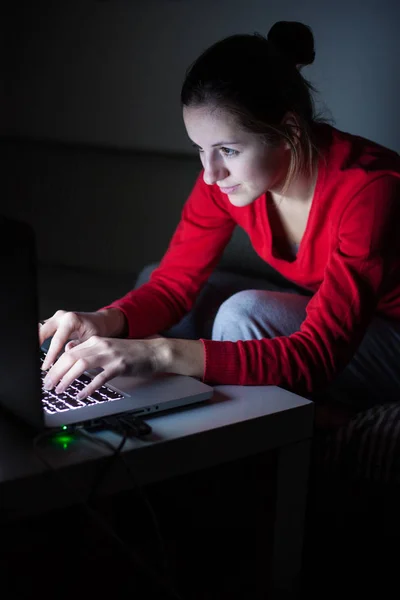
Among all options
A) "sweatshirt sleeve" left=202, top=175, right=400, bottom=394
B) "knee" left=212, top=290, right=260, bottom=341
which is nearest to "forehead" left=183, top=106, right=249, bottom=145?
"sweatshirt sleeve" left=202, top=175, right=400, bottom=394

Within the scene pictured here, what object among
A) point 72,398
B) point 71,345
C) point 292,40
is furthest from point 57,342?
point 292,40

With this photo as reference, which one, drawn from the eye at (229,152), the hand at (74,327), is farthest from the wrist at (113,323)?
the eye at (229,152)

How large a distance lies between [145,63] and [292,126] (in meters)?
0.97

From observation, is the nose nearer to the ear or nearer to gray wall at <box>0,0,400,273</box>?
the ear

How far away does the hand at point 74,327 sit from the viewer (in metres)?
1.11

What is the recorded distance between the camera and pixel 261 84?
3.91ft

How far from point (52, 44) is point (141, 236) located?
2.05 ft

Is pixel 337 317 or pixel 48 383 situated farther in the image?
pixel 337 317

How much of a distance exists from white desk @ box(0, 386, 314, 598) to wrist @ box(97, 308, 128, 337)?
0.28 metres

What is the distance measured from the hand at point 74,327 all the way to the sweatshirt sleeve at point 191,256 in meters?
0.16

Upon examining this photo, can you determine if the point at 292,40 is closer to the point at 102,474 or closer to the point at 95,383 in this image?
the point at 95,383

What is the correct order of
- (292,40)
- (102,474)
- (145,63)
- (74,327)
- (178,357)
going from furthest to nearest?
(145,63) < (292,40) < (74,327) < (178,357) < (102,474)

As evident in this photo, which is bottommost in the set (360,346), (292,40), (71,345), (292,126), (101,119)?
(360,346)

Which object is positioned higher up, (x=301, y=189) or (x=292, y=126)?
(x=292, y=126)
